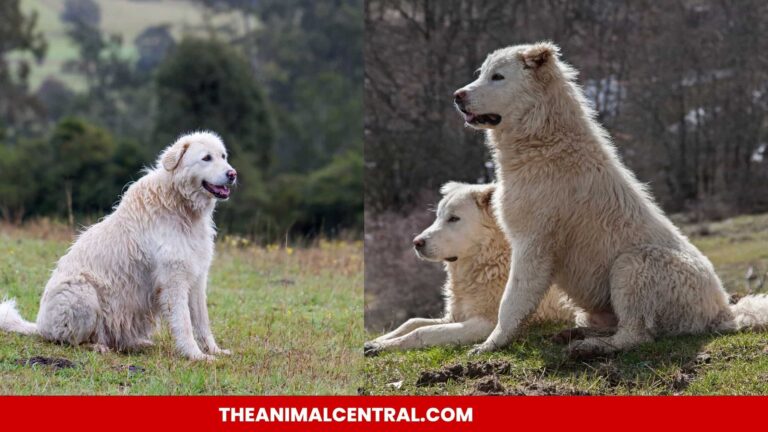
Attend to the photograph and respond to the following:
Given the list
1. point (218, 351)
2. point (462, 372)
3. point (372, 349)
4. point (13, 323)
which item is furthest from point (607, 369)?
point (13, 323)

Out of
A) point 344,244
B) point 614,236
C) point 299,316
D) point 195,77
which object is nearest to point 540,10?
point 344,244

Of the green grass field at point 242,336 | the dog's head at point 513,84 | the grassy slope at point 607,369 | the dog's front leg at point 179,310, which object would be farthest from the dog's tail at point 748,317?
the dog's front leg at point 179,310

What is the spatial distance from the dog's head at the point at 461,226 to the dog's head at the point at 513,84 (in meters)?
0.95

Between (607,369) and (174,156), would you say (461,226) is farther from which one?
(174,156)

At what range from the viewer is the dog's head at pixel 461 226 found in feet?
26.5

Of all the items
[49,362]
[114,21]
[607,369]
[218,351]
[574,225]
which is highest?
[114,21]

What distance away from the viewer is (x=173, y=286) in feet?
25.2

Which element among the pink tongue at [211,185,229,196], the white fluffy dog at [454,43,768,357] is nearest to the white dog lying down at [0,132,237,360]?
the pink tongue at [211,185,229,196]

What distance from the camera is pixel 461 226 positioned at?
8.12m

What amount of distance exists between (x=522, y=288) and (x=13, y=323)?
13.5 ft

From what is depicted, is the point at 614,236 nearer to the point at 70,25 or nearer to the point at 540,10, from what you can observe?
the point at 540,10

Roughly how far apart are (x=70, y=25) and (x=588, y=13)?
51.1m

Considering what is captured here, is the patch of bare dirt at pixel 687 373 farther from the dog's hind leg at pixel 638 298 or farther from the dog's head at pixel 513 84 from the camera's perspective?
the dog's head at pixel 513 84

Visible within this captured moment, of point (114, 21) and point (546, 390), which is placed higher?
point (114, 21)
